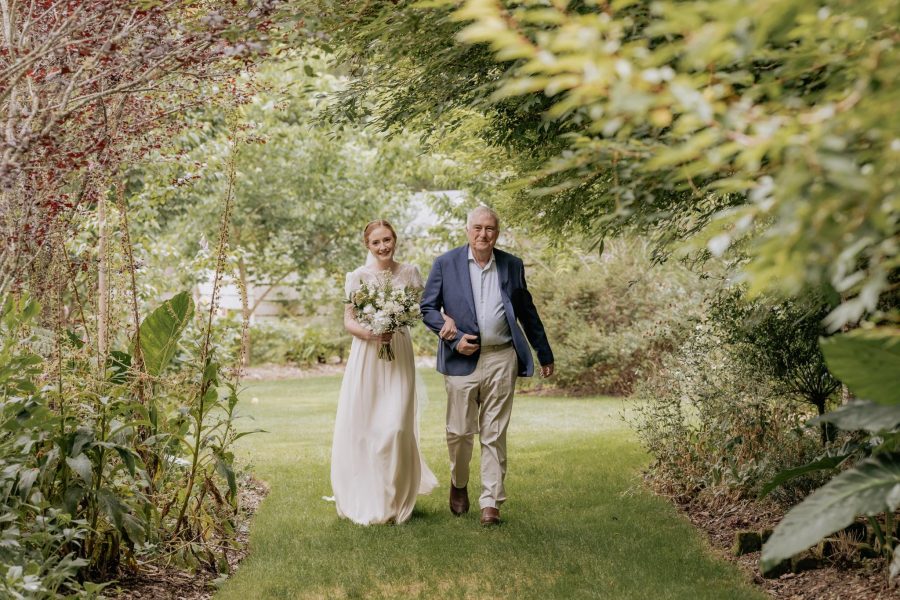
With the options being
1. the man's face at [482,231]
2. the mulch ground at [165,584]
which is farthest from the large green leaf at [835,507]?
the man's face at [482,231]

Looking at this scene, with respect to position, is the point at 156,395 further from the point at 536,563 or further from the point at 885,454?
the point at 885,454

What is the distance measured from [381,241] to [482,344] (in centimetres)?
105

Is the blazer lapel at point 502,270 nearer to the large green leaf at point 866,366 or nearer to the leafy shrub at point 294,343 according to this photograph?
the large green leaf at point 866,366

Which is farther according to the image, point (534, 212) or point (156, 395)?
point (534, 212)

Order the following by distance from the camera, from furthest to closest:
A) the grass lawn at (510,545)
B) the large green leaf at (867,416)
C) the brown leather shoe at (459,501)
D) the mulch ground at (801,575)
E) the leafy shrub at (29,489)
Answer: the brown leather shoe at (459,501) < the grass lawn at (510,545) < the mulch ground at (801,575) < the leafy shrub at (29,489) < the large green leaf at (867,416)

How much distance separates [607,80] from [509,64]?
2.81m

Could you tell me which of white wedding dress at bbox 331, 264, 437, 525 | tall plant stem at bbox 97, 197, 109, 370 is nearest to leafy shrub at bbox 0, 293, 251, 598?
tall plant stem at bbox 97, 197, 109, 370

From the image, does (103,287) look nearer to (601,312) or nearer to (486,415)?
(486,415)

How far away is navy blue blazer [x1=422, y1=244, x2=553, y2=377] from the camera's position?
6.51 meters

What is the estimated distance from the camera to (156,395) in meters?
5.36

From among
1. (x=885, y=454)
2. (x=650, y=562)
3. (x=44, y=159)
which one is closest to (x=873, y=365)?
(x=885, y=454)

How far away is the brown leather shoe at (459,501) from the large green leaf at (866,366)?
4288 mm

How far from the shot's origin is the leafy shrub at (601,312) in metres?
16.1

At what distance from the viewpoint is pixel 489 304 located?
6.55 meters
